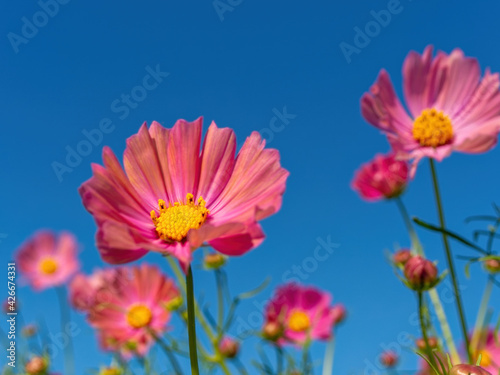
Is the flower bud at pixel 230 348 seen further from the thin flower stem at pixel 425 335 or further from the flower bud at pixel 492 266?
the thin flower stem at pixel 425 335

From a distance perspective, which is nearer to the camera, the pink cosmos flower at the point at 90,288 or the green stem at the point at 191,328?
the green stem at the point at 191,328

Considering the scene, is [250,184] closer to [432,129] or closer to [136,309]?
[432,129]

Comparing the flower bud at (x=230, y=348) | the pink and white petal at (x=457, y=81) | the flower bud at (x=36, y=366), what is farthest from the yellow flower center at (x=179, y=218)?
the flower bud at (x=36, y=366)

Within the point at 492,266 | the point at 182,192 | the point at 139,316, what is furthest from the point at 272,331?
the point at 182,192

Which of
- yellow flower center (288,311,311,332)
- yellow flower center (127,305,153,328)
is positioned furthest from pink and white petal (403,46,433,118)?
yellow flower center (288,311,311,332)

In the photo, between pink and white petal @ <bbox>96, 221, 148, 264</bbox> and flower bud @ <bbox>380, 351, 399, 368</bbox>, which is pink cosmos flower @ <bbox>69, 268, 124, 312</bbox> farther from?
pink and white petal @ <bbox>96, 221, 148, 264</bbox>
